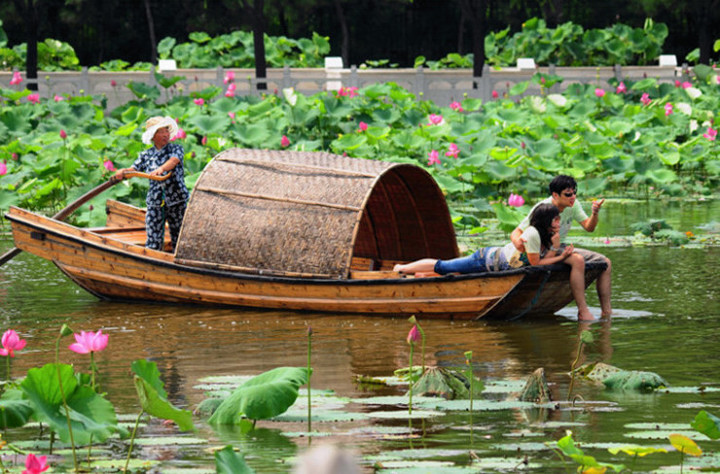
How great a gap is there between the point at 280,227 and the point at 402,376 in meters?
3.11

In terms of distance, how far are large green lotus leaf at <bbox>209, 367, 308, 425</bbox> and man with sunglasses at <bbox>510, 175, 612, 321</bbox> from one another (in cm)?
413

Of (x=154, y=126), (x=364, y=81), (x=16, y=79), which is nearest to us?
(x=154, y=126)

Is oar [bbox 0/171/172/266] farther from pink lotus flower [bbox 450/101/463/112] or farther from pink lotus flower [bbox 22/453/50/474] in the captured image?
pink lotus flower [bbox 450/101/463/112]

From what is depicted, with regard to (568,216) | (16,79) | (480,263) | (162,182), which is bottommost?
(480,263)

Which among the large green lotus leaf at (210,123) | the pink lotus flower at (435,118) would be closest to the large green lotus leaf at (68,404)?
the pink lotus flower at (435,118)

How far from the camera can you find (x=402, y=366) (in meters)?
8.38

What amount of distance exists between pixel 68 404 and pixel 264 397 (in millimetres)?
855

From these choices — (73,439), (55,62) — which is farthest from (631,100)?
(73,439)

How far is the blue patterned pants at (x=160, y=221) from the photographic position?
1119 cm

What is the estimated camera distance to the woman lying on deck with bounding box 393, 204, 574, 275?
9.58 m

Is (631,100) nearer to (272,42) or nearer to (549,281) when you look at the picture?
(272,42)

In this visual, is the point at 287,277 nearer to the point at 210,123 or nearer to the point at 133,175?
the point at 133,175

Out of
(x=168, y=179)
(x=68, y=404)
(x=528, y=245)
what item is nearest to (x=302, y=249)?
(x=168, y=179)

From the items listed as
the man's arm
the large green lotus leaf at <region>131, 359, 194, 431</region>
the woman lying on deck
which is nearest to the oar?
the woman lying on deck
